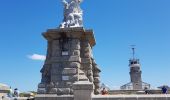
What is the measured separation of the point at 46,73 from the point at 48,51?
58.5 inches

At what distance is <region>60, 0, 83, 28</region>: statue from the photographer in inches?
678

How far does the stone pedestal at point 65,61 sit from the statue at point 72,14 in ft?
2.41

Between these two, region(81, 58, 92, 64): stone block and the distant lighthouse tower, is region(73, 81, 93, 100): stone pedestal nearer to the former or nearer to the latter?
region(81, 58, 92, 64): stone block

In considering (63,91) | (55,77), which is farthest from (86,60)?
(63,91)

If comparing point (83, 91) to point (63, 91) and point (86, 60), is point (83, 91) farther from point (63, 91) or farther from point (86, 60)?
point (86, 60)

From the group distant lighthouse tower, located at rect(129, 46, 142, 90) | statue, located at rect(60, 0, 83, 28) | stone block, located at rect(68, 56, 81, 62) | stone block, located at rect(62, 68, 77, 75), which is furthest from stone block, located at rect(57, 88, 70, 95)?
distant lighthouse tower, located at rect(129, 46, 142, 90)

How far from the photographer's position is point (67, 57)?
16312mm

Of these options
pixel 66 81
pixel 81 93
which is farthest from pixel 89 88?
pixel 66 81

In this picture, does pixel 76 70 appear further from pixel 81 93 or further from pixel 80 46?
pixel 81 93

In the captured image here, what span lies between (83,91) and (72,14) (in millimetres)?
7129

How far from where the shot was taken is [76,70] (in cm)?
1573

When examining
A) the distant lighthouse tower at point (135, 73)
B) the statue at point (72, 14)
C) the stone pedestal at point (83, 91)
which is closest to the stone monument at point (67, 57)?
the statue at point (72, 14)

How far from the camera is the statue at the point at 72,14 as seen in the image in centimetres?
1722

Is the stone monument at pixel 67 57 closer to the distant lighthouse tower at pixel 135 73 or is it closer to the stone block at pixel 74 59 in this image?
the stone block at pixel 74 59
